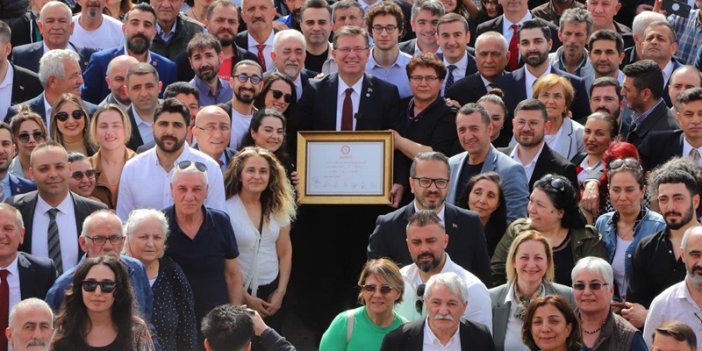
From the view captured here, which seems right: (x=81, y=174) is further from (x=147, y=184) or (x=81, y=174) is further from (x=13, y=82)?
(x=13, y=82)

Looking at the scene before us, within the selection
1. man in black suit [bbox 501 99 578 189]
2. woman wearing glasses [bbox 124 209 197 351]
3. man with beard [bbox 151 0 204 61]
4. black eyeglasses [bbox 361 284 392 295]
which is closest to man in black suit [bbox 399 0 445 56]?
man with beard [bbox 151 0 204 61]

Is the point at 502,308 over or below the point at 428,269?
below

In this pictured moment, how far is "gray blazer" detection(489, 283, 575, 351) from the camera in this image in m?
13.8

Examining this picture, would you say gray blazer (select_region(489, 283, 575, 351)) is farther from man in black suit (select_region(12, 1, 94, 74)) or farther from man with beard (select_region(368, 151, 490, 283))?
man in black suit (select_region(12, 1, 94, 74))

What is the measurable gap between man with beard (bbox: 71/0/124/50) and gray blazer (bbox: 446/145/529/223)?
4643mm

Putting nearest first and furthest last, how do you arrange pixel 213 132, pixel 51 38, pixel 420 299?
pixel 420 299
pixel 213 132
pixel 51 38

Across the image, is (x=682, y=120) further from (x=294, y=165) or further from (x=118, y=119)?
(x=118, y=119)

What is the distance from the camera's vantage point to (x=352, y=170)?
639 inches

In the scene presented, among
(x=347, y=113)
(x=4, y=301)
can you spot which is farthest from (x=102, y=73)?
(x=4, y=301)

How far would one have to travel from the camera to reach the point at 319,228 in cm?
1655

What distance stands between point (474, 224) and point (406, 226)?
537 mm

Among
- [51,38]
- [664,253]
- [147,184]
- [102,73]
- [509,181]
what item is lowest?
[664,253]

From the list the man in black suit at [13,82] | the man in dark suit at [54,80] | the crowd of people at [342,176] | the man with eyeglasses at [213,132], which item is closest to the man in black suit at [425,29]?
the crowd of people at [342,176]

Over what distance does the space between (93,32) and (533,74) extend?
4.50 meters
